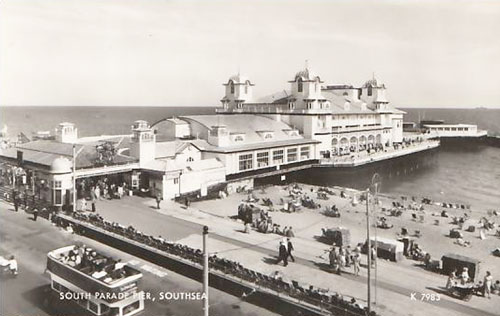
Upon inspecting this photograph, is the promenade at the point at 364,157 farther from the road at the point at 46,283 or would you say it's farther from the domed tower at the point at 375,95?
the road at the point at 46,283

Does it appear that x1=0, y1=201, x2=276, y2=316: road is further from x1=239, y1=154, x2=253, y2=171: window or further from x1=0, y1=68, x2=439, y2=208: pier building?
x1=239, y1=154, x2=253, y2=171: window

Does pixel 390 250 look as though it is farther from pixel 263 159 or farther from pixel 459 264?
pixel 263 159

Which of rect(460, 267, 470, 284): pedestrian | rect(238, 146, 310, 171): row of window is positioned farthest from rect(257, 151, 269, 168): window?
rect(460, 267, 470, 284): pedestrian

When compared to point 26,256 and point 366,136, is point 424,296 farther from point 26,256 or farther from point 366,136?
point 366,136

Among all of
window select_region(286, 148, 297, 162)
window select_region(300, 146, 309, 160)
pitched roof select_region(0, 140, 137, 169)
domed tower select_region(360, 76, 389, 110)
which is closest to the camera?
pitched roof select_region(0, 140, 137, 169)

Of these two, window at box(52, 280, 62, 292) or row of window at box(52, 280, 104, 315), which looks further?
window at box(52, 280, 62, 292)

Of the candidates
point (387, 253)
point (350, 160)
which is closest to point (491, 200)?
point (350, 160)
